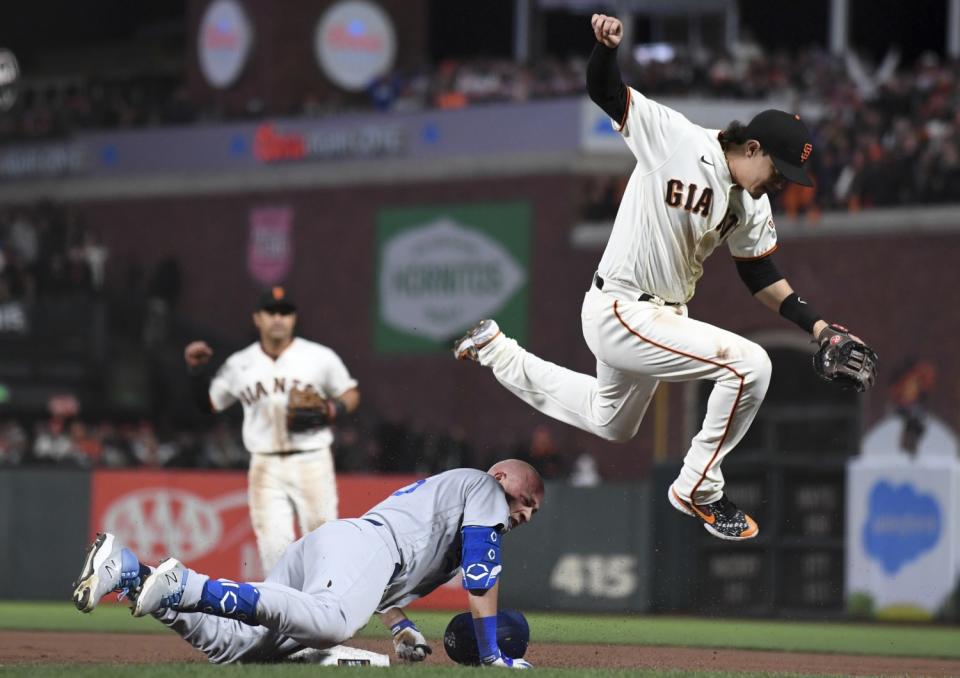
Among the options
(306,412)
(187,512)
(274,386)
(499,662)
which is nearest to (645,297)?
(499,662)

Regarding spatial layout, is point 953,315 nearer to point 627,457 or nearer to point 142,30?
point 627,457

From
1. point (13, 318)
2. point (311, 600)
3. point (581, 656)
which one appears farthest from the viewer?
point (13, 318)

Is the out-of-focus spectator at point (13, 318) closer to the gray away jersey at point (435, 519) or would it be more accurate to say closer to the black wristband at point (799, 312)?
the gray away jersey at point (435, 519)

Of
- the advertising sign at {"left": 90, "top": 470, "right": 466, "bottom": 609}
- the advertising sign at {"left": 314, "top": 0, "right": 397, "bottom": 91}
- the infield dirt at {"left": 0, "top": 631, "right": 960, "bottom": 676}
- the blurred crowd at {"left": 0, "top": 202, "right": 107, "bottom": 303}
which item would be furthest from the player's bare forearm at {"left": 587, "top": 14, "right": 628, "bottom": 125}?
the advertising sign at {"left": 314, "top": 0, "right": 397, "bottom": 91}

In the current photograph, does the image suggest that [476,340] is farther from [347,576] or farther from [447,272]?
[447,272]

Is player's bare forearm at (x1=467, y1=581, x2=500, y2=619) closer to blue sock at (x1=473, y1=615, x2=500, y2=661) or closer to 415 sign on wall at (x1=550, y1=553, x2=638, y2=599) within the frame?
blue sock at (x1=473, y1=615, x2=500, y2=661)

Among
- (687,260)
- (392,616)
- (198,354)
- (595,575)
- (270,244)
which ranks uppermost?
(687,260)

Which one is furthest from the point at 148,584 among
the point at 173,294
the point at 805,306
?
the point at 173,294
